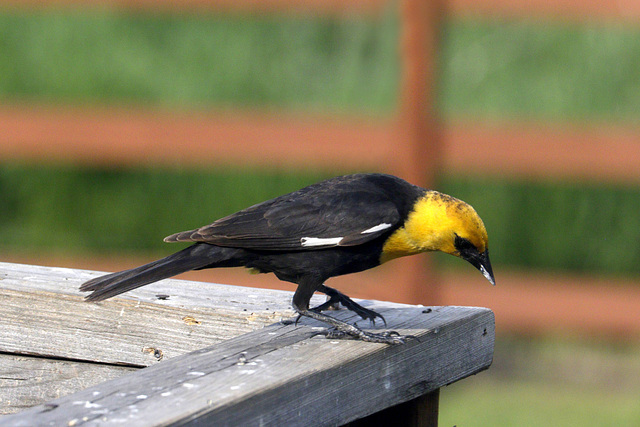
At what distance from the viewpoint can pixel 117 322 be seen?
2.76 meters

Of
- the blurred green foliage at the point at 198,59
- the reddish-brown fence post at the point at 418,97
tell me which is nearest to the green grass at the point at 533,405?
the reddish-brown fence post at the point at 418,97

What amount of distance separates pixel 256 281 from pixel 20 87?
243 centimetres

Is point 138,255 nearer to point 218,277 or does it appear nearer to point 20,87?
point 218,277

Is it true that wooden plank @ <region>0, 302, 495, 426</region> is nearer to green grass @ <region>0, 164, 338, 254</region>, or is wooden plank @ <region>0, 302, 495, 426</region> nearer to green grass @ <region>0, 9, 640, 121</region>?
green grass @ <region>0, 9, 640, 121</region>

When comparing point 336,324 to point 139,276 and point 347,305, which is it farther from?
point 139,276

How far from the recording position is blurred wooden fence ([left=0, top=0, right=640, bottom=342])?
5.60m

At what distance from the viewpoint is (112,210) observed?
6727mm

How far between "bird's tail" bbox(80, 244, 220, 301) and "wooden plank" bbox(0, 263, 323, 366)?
7 cm

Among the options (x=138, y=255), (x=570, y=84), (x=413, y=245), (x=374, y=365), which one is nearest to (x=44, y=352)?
(x=374, y=365)

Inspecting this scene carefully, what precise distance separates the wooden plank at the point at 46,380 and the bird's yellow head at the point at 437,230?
998 millimetres

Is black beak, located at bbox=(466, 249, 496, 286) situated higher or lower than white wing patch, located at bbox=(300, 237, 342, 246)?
lower

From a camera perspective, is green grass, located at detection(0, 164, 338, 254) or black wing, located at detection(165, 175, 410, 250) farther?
green grass, located at detection(0, 164, 338, 254)

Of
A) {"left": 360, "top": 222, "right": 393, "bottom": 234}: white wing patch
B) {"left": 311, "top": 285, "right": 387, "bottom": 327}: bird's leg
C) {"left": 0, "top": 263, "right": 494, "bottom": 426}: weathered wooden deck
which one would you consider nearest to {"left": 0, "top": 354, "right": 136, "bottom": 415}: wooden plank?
{"left": 0, "top": 263, "right": 494, "bottom": 426}: weathered wooden deck

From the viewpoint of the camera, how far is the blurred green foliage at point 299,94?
6.22 m
